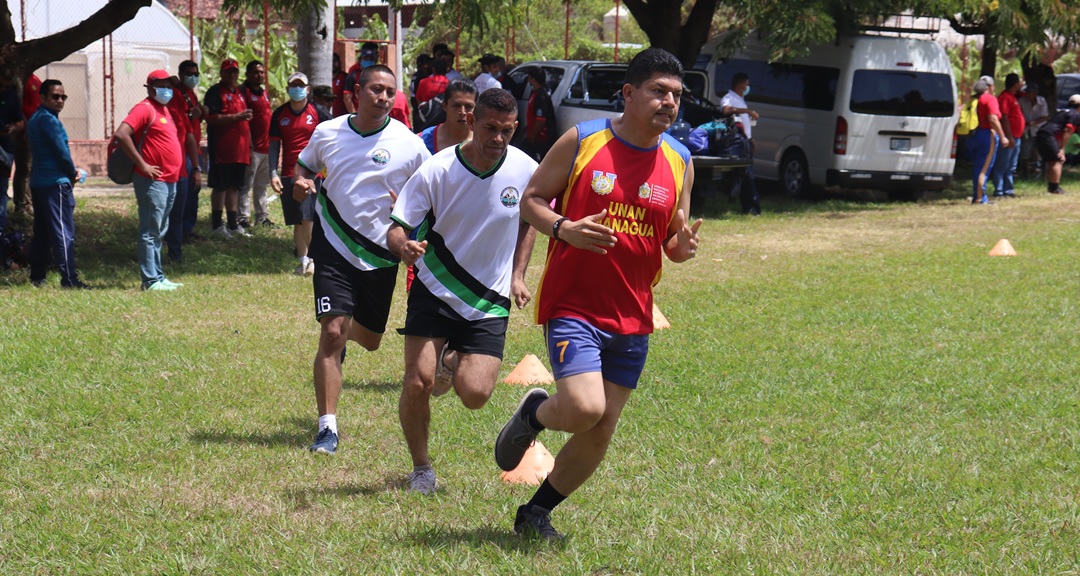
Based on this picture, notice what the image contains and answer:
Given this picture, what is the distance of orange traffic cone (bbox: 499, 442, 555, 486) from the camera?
541cm

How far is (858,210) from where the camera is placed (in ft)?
59.3

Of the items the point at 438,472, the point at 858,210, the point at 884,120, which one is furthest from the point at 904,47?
the point at 438,472

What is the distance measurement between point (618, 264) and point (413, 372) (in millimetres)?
1235

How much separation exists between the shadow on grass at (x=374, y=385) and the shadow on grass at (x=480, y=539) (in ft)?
8.48

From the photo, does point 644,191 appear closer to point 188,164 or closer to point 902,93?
point 188,164

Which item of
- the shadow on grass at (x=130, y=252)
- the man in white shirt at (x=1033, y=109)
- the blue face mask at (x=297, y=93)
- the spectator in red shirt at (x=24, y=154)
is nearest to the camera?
the shadow on grass at (x=130, y=252)

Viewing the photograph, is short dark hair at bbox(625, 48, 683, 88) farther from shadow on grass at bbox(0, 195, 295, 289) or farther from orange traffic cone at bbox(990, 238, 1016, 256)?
orange traffic cone at bbox(990, 238, 1016, 256)

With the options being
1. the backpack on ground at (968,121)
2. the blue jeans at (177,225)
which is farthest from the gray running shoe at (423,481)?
the backpack on ground at (968,121)

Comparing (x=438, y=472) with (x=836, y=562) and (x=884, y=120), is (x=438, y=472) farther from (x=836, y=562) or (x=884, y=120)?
(x=884, y=120)

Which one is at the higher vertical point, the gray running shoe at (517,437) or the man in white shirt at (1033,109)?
the man in white shirt at (1033,109)

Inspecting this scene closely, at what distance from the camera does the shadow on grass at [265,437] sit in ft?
19.8

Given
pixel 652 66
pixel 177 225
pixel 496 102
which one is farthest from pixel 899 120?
pixel 652 66

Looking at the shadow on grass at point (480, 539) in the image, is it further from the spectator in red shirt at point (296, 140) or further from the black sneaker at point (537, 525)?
the spectator in red shirt at point (296, 140)

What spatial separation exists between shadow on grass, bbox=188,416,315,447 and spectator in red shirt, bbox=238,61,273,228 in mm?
7977
